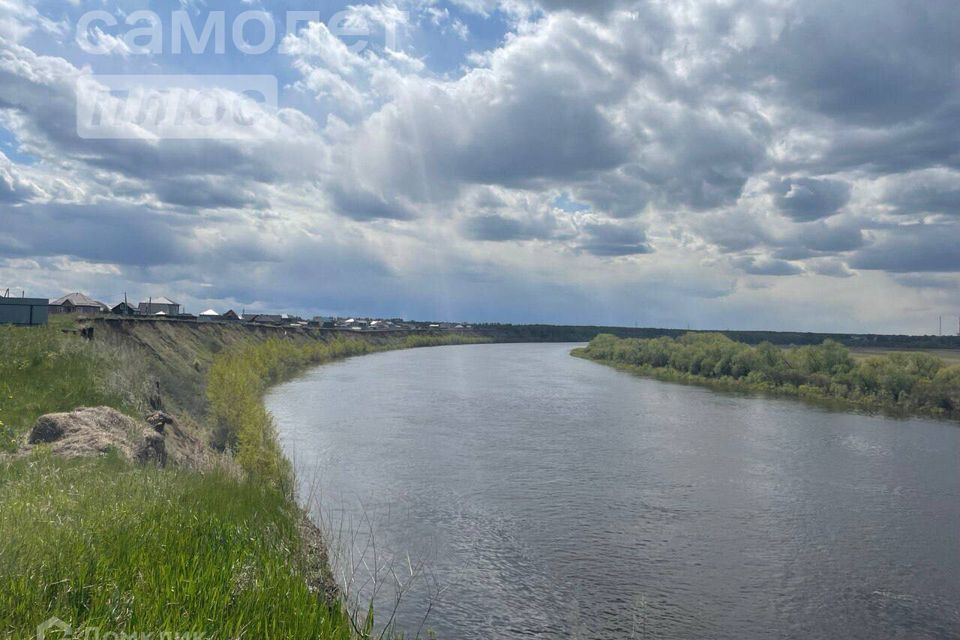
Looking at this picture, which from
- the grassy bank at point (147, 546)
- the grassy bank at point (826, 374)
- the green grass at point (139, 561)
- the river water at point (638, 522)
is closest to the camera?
the green grass at point (139, 561)

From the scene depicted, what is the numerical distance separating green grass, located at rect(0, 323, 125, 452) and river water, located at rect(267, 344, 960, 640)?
773cm

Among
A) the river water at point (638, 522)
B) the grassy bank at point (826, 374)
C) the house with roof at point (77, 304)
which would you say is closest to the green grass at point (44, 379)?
the river water at point (638, 522)

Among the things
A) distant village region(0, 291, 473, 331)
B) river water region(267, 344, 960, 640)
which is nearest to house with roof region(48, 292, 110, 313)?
distant village region(0, 291, 473, 331)

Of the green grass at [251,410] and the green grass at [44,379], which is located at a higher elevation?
the green grass at [44,379]

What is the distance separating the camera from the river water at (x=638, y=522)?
14.9 meters

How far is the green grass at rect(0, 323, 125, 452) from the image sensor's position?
1941 cm

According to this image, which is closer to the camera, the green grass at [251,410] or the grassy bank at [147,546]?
the grassy bank at [147,546]

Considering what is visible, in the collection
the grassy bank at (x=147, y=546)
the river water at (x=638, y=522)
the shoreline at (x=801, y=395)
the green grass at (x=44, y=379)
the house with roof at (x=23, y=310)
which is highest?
the house with roof at (x=23, y=310)

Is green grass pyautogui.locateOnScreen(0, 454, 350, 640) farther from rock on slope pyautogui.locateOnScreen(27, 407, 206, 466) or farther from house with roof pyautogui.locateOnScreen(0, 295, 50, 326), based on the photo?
house with roof pyautogui.locateOnScreen(0, 295, 50, 326)

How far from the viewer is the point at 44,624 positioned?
6.82 m

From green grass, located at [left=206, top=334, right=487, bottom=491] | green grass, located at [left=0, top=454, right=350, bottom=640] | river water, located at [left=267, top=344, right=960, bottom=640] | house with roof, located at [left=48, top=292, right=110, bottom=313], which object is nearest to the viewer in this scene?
green grass, located at [left=0, top=454, right=350, bottom=640]

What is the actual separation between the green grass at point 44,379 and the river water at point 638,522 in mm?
7726

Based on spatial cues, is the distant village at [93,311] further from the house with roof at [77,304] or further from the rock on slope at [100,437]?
the rock on slope at [100,437]

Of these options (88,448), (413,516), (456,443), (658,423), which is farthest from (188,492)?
(658,423)
